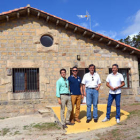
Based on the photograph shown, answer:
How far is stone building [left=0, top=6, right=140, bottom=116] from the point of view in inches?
314

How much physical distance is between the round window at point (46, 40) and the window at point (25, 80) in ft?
4.14

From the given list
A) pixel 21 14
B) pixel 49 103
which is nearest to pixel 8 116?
pixel 49 103

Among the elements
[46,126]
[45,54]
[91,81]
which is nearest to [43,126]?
[46,126]

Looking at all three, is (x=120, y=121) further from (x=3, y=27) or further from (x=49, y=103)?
(x=3, y=27)

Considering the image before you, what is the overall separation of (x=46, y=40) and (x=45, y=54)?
0.69 meters

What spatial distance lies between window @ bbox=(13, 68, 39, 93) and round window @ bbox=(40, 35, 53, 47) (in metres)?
1.26

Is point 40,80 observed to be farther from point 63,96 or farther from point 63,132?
point 63,132

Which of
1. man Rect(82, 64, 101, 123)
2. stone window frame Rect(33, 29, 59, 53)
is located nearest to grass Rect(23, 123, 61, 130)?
man Rect(82, 64, 101, 123)

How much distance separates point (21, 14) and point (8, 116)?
15.0 ft

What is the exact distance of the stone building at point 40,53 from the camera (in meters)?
7.98

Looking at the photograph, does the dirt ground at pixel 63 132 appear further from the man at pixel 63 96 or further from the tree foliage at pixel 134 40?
the tree foliage at pixel 134 40

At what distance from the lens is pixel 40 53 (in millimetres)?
8312

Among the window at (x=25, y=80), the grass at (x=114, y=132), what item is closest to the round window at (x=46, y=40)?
the window at (x=25, y=80)

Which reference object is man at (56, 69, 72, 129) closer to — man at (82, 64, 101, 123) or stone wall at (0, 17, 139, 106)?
man at (82, 64, 101, 123)
